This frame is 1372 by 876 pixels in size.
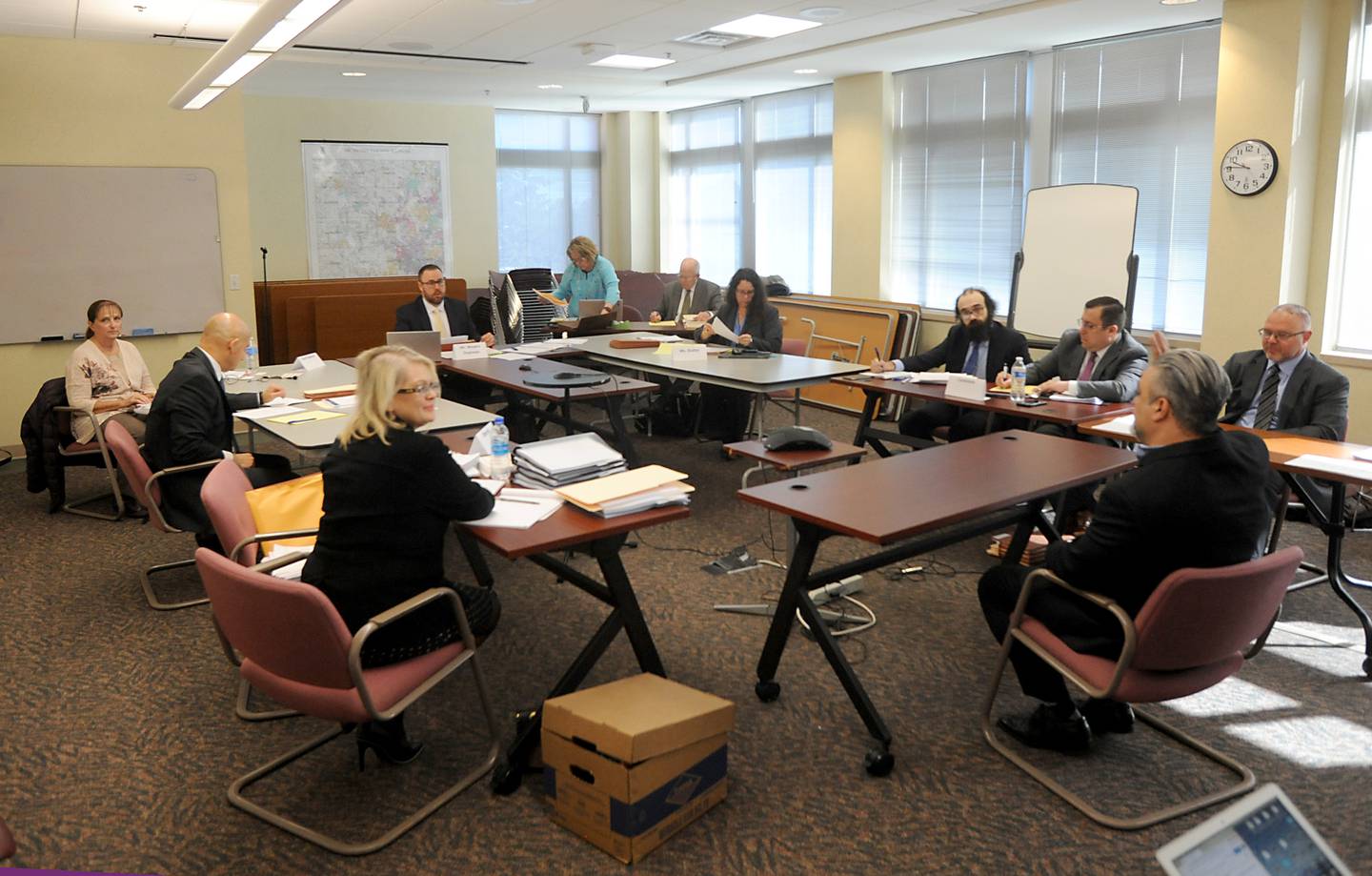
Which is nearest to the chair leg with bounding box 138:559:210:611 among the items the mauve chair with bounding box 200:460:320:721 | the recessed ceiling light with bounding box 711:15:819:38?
the mauve chair with bounding box 200:460:320:721

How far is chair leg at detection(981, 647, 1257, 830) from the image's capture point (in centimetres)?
260

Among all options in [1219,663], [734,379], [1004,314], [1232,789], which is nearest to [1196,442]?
[1219,663]

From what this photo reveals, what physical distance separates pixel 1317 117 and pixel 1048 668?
4313 millimetres

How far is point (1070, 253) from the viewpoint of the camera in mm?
6566

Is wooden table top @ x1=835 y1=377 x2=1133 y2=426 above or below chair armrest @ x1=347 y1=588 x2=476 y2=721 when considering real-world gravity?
above

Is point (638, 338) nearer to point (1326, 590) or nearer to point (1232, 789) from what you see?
point (1326, 590)

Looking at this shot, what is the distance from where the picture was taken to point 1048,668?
2.91 meters

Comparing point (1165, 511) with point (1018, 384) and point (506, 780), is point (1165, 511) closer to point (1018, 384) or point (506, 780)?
point (506, 780)

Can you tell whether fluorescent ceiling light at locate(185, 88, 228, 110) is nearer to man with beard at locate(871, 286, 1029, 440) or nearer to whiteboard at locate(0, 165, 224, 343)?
whiteboard at locate(0, 165, 224, 343)

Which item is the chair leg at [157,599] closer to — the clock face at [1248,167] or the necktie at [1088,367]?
the necktie at [1088,367]

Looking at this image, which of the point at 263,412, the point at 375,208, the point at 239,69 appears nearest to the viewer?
the point at 263,412

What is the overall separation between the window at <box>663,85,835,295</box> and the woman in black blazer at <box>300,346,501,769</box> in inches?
288

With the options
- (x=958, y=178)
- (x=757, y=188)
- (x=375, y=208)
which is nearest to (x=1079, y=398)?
(x=958, y=178)

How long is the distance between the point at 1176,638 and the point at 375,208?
9.78 m
